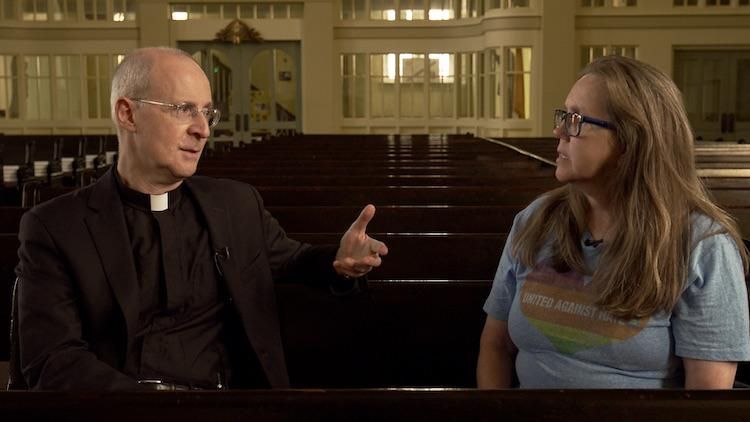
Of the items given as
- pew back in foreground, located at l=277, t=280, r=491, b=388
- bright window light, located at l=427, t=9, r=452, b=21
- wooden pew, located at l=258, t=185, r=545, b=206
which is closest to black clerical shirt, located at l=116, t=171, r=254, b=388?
pew back in foreground, located at l=277, t=280, r=491, b=388

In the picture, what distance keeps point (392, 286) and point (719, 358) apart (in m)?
0.99

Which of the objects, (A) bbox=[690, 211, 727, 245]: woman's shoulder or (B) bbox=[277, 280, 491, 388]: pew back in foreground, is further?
(B) bbox=[277, 280, 491, 388]: pew back in foreground

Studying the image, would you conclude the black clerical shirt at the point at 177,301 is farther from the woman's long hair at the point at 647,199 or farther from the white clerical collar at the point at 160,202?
the woman's long hair at the point at 647,199

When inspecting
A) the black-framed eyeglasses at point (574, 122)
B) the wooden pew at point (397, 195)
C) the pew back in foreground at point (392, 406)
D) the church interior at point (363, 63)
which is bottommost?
the pew back in foreground at point (392, 406)

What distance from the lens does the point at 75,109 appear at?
675 inches

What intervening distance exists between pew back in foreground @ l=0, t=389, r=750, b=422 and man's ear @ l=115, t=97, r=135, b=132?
1.03m

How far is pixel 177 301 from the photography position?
203cm

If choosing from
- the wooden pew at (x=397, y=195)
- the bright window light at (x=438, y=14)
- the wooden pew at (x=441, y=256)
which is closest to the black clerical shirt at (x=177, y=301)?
the wooden pew at (x=441, y=256)

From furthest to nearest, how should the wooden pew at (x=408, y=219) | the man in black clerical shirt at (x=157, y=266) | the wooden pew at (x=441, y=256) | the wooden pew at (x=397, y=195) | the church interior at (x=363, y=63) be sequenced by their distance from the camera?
A: the church interior at (x=363, y=63)
the wooden pew at (x=397, y=195)
the wooden pew at (x=408, y=219)
the wooden pew at (x=441, y=256)
the man in black clerical shirt at (x=157, y=266)

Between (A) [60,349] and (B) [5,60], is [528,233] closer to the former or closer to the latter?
(A) [60,349]

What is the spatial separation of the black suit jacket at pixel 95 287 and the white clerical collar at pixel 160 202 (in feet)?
0.28

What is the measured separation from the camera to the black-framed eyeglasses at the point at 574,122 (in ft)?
6.21

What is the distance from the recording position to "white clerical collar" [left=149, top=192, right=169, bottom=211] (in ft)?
6.83

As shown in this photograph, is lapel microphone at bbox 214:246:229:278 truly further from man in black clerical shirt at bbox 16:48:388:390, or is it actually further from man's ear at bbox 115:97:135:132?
man's ear at bbox 115:97:135:132
